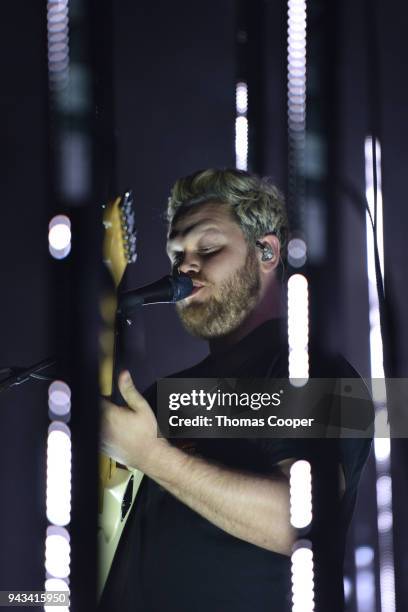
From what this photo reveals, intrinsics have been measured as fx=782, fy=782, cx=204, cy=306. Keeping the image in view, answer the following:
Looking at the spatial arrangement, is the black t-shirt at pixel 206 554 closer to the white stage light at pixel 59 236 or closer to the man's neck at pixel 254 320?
the man's neck at pixel 254 320

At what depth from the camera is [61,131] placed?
1518 millimetres

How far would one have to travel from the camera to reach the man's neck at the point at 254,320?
56.4 inches

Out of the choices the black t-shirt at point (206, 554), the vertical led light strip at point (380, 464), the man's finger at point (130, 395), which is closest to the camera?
the man's finger at point (130, 395)

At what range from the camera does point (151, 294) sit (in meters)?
1.18

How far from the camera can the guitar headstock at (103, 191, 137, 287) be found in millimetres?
1378

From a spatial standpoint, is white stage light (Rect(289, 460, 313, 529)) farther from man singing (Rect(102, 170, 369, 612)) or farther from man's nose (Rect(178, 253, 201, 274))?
man's nose (Rect(178, 253, 201, 274))

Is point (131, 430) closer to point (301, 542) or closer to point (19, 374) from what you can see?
point (19, 374)

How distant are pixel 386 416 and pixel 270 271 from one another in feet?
1.17

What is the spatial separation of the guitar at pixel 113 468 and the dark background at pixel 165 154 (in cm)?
5

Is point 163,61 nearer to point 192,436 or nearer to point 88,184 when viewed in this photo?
point 88,184

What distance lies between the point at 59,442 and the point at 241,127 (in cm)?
73

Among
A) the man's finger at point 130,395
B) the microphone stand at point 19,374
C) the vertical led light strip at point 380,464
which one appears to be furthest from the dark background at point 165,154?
the man's finger at point 130,395

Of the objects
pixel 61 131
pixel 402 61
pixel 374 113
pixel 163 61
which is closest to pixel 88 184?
pixel 61 131

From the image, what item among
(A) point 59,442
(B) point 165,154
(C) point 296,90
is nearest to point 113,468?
(A) point 59,442
